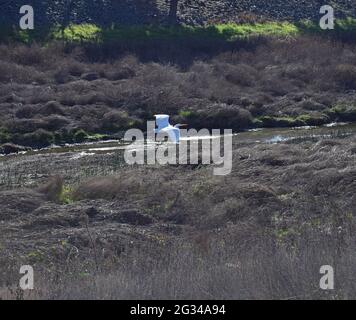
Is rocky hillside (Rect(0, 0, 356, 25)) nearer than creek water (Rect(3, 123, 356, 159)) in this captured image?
No

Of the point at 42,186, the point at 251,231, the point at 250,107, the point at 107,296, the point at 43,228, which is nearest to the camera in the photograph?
the point at 107,296

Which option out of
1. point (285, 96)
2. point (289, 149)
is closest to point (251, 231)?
point (289, 149)

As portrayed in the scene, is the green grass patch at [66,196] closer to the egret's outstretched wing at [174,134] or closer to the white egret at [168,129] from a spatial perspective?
the white egret at [168,129]

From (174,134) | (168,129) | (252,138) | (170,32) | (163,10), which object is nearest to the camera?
(168,129)

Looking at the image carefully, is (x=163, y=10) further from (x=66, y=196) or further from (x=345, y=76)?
(x=66, y=196)

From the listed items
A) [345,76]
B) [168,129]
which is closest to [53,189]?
[168,129]

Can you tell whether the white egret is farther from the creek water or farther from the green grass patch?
the green grass patch

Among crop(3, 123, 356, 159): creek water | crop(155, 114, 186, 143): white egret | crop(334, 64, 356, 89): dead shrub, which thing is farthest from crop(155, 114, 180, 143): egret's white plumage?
crop(334, 64, 356, 89): dead shrub

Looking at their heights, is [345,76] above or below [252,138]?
above

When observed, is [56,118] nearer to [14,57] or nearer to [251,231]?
[14,57]

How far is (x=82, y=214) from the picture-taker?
39.1ft

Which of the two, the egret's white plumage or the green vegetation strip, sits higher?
the green vegetation strip

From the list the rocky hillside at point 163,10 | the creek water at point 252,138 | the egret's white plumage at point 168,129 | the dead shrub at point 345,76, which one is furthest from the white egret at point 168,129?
the rocky hillside at point 163,10

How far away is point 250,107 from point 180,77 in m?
3.54
